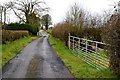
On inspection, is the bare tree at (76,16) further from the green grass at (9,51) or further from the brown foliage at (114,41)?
the brown foliage at (114,41)

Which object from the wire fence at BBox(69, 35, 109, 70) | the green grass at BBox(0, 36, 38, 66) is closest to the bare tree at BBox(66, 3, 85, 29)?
the wire fence at BBox(69, 35, 109, 70)

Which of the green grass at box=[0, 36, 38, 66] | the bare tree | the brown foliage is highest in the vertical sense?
the bare tree

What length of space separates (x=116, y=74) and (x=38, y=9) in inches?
1331

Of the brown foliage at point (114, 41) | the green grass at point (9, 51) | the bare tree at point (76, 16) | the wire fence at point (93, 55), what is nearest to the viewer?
the brown foliage at point (114, 41)

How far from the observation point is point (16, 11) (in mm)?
34125

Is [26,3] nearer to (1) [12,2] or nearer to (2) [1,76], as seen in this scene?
(1) [12,2]

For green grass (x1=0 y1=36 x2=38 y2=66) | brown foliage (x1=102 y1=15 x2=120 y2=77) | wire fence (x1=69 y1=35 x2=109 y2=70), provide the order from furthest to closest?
green grass (x1=0 y1=36 x2=38 y2=66) < wire fence (x1=69 y1=35 x2=109 y2=70) < brown foliage (x1=102 y1=15 x2=120 y2=77)

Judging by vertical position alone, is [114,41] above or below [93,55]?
above

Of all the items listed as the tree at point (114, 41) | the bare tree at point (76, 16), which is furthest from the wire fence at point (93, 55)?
the bare tree at point (76, 16)

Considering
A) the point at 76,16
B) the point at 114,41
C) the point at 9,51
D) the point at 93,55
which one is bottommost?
the point at 93,55

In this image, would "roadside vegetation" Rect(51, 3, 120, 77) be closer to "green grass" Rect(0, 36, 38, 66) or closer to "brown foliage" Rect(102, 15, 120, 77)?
"brown foliage" Rect(102, 15, 120, 77)

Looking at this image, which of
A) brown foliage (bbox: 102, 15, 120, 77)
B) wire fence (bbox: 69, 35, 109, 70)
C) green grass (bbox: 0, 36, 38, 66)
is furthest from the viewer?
green grass (bbox: 0, 36, 38, 66)

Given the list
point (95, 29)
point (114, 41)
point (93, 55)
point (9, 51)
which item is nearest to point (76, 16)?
point (95, 29)

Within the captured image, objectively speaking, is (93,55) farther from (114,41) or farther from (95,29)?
(114,41)
